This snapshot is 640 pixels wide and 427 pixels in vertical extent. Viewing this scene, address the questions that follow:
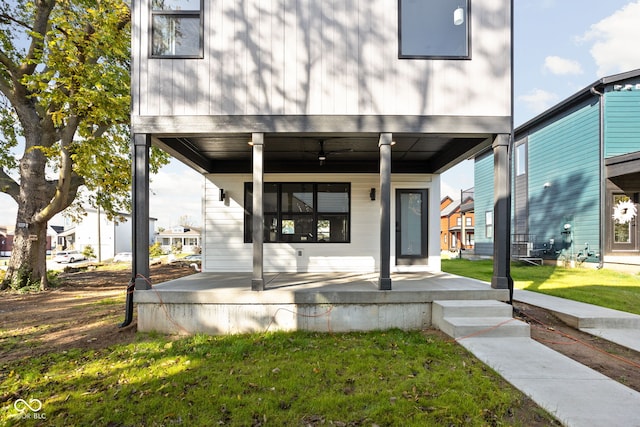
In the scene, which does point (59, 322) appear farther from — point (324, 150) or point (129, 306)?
point (324, 150)

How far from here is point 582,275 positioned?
876 cm

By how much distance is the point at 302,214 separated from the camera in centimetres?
726

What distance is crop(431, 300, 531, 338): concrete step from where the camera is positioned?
3834mm

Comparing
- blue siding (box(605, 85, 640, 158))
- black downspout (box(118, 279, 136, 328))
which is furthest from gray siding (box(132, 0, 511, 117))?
blue siding (box(605, 85, 640, 158))

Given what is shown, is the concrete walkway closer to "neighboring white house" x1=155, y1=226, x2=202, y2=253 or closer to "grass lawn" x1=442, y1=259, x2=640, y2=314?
"grass lawn" x1=442, y1=259, x2=640, y2=314

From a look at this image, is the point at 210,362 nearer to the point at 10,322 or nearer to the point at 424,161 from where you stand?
the point at 10,322

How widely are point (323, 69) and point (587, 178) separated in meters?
10.5

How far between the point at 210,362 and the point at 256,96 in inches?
Answer: 146

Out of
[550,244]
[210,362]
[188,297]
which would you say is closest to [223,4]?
[188,297]

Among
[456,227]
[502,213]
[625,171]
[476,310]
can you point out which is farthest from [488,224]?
[476,310]

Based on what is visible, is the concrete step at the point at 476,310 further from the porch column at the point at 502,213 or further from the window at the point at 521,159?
the window at the point at 521,159

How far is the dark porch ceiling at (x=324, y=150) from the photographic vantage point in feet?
17.6

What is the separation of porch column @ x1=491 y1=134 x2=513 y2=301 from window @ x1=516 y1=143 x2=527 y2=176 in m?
10.7

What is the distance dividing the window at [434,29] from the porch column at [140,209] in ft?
14.0
